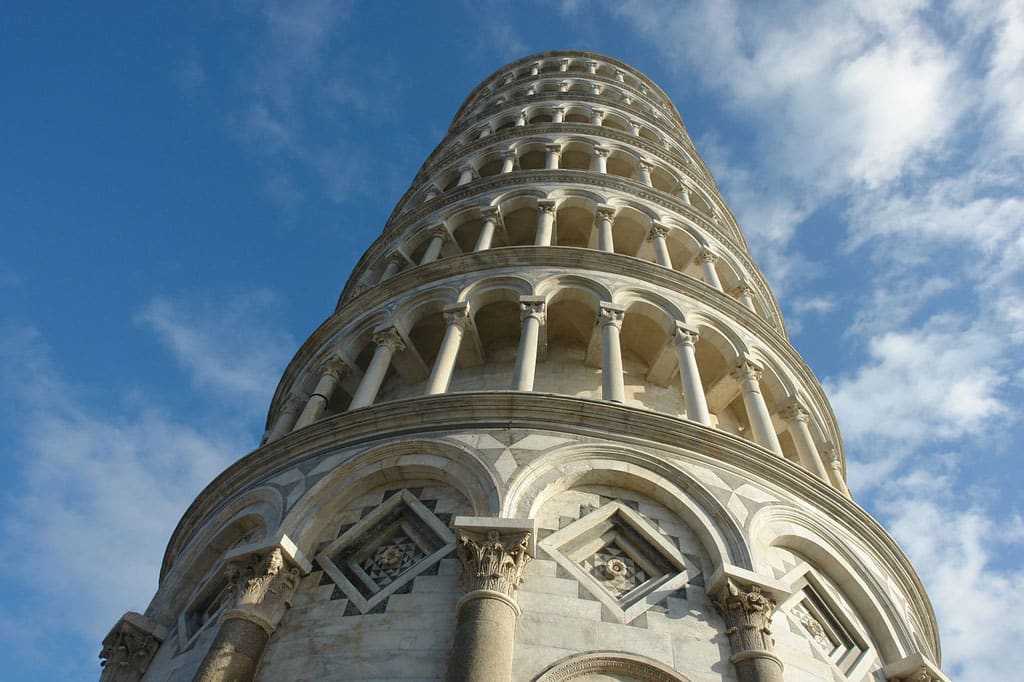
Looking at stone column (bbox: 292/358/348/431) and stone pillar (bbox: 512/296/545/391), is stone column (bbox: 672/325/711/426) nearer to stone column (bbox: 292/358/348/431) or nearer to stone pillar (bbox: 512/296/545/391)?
Result: stone pillar (bbox: 512/296/545/391)

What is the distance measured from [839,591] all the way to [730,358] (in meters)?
4.85

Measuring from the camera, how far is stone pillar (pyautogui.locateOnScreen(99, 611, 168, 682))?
33.4ft

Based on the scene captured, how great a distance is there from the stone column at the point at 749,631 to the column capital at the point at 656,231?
1061 centimetres

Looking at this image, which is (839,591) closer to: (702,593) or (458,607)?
(702,593)

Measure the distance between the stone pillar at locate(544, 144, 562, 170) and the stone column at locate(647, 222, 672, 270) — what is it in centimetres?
387

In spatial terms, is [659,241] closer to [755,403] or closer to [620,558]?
[755,403]

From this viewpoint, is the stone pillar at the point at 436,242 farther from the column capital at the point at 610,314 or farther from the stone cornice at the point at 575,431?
the stone cornice at the point at 575,431

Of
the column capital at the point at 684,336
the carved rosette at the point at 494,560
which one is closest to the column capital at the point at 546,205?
the column capital at the point at 684,336

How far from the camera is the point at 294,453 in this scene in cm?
1162

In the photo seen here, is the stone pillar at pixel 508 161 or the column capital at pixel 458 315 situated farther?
the stone pillar at pixel 508 161

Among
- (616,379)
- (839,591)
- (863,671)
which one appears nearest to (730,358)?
(616,379)

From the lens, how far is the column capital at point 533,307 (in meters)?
13.9

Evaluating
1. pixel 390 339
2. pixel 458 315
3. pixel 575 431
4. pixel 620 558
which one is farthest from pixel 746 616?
pixel 390 339

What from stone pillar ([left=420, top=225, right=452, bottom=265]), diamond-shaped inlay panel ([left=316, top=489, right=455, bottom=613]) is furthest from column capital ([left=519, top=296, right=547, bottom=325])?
diamond-shaped inlay panel ([left=316, top=489, right=455, bottom=613])
